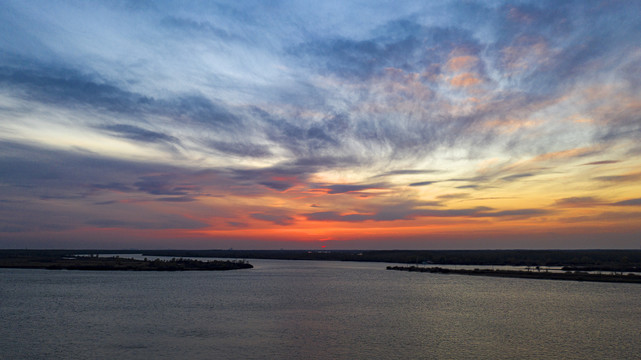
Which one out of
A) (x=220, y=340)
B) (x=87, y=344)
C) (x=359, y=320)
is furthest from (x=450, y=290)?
(x=87, y=344)

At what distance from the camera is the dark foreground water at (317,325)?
83.6 feet

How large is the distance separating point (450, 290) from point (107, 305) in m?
43.3

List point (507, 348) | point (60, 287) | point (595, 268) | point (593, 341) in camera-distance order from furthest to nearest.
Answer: point (595, 268) < point (60, 287) < point (593, 341) < point (507, 348)

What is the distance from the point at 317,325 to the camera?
33906 millimetres

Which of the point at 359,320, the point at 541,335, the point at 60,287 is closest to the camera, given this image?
the point at 541,335

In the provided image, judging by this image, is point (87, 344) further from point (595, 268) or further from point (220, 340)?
point (595, 268)

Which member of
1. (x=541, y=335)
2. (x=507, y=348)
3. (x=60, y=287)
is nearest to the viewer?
(x=507, y=348)

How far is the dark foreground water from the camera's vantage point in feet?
83.6

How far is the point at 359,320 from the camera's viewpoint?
36250mm

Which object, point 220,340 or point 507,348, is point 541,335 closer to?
point 507,348

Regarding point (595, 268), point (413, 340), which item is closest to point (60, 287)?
point (413, 340)

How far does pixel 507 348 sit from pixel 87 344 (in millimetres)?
25401

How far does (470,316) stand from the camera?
38438 millimetres

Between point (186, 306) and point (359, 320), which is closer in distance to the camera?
point (359, 320)
